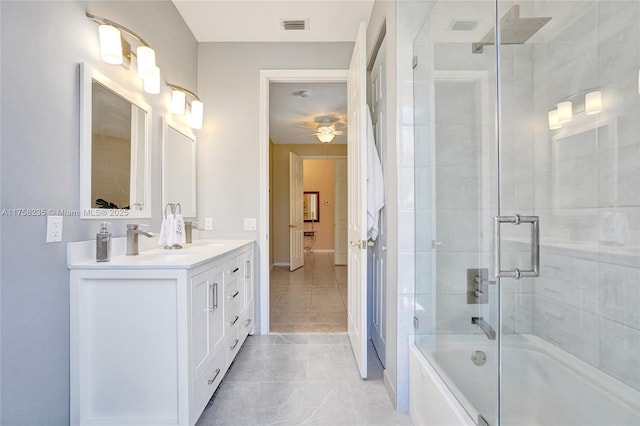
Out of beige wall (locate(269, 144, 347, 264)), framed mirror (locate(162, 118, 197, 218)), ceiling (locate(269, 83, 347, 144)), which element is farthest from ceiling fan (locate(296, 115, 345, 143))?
framed mirror (locate(162, 118, 197, 218))

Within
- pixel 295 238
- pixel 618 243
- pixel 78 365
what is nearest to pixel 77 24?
pixel 78 365

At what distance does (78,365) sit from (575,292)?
2502mm

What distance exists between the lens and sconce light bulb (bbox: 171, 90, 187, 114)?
2.45m

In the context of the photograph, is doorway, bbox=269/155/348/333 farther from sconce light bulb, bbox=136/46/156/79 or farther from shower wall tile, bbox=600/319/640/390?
sconce light bulb, bbox=136/46/156/79

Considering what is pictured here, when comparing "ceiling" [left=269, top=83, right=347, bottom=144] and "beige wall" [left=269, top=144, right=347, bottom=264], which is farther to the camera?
"beige wall" [left=269, top=144, right=347, bottom=264]

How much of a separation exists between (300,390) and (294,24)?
2796 mm

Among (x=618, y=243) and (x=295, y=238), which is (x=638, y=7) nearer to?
(x=618, y=243)

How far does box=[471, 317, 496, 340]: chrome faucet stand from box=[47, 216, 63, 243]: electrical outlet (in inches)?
82.6

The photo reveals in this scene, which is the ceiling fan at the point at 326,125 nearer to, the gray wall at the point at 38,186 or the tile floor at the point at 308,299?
the tile floor at the point at 308,299

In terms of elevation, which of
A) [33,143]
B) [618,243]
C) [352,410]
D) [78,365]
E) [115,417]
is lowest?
[352,410]

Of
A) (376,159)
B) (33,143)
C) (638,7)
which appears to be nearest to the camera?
(33,143)

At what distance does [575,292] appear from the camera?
1.69 metres

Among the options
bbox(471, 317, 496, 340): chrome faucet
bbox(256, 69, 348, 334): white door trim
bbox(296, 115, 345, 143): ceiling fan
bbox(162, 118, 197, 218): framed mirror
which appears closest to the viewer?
bbox(471, 317, 496, 340): chrome faucet

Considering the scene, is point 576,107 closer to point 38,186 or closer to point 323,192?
point 38,186
